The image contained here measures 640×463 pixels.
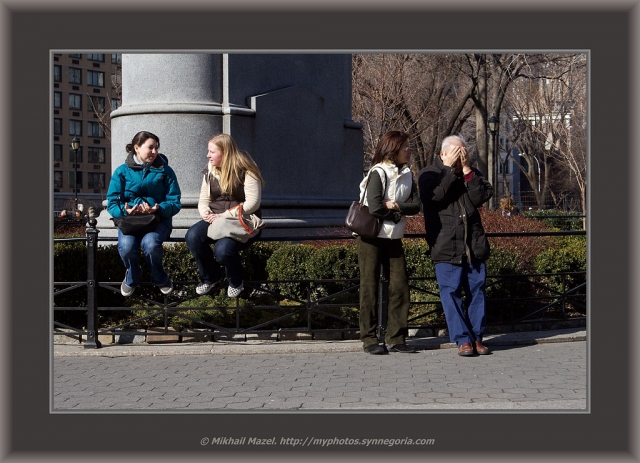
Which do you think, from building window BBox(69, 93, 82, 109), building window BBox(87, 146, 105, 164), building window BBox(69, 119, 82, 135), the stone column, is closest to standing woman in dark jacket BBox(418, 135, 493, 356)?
the stone column

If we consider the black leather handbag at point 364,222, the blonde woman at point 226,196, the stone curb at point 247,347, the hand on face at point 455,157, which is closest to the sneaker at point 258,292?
the stone curb at point 247,347

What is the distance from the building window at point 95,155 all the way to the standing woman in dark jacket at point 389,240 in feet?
295

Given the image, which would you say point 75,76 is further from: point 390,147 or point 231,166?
point 390,147

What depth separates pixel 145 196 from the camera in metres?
7.97

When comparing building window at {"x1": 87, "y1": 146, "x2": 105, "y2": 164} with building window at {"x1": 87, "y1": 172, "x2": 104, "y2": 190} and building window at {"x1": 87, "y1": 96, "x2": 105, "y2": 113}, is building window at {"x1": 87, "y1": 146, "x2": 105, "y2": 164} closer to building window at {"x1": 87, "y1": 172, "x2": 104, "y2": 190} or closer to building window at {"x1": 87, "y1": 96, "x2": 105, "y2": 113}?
building window at {"x1": 87, "y1": 172, "x2": 104, "y2": 190}

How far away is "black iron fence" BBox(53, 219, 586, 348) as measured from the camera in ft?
28.8

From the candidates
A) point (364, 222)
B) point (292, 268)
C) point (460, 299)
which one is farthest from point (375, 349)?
point (292, 268)

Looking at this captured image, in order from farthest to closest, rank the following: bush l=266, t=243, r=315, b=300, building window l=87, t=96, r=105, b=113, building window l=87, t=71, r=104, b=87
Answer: building window l=87, t=71, r=104, b=87, building window l=87, t=96, r=105, b=113, bush l=266, t=243, r=315, b=300

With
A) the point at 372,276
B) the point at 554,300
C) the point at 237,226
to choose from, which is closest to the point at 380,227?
the point at 372,276

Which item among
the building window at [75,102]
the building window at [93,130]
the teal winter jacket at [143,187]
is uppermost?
the building window at [75,102]

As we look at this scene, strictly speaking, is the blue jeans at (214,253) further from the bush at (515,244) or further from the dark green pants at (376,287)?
the bush at (515,244)

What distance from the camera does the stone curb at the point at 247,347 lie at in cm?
854

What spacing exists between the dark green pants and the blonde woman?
3.73 ft

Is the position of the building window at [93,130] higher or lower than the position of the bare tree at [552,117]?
higher
